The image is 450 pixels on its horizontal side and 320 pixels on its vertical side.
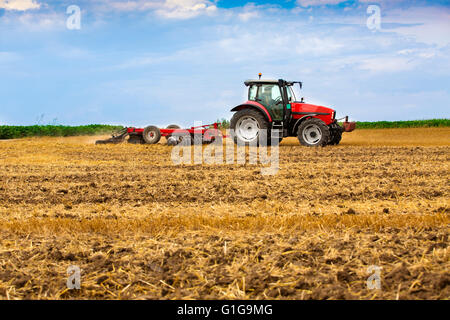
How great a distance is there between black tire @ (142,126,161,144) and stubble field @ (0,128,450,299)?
7.00m

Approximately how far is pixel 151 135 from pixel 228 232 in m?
13.6

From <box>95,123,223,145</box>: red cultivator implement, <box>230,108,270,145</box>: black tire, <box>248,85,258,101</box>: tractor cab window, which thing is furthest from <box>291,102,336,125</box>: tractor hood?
<box>95,123,223,145</box>: red cultivator implement

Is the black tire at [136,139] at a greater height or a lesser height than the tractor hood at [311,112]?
lesser

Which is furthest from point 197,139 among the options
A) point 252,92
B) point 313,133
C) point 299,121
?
point 313,133

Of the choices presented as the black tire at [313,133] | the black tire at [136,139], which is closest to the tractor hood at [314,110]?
the black tire at [313,133]

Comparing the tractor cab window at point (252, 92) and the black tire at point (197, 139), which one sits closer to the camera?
the tractor cab window at point (252, 92)

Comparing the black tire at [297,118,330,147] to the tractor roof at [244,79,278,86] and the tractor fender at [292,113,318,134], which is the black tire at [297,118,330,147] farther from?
the tractor roof at [244,79,278,86]

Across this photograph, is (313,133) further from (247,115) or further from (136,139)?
(136,139)

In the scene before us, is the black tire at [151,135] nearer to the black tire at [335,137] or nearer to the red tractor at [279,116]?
the red tractor at [279,116]

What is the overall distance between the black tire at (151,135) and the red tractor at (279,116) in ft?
11.8

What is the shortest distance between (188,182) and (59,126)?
82.6ft

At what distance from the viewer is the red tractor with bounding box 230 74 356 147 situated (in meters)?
15.9

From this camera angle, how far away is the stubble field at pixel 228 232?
3.90 meters

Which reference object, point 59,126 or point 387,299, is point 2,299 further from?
point 59,126
